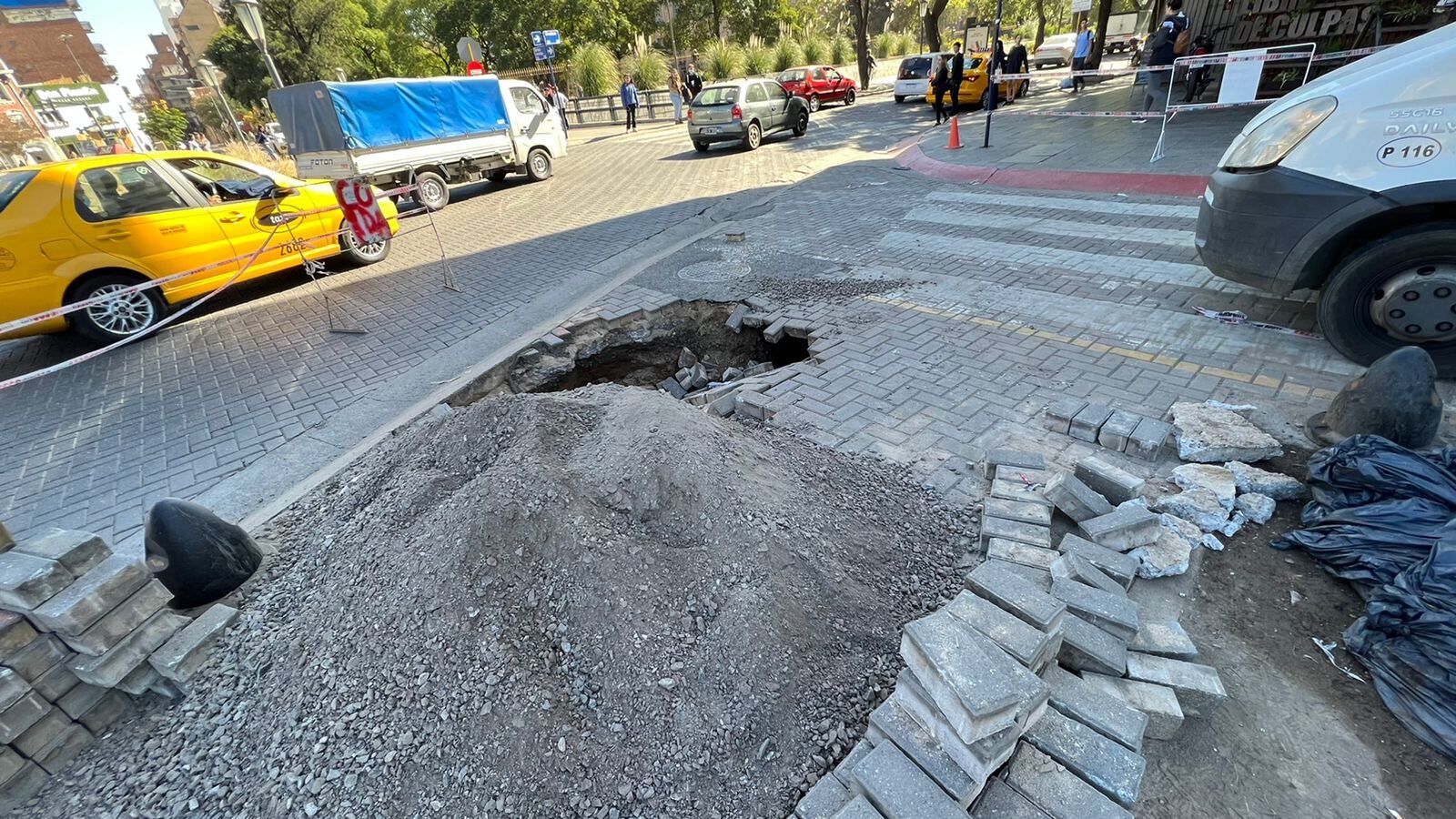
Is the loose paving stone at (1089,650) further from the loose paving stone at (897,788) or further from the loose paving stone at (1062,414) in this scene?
the loose paving stone at (1062,414)

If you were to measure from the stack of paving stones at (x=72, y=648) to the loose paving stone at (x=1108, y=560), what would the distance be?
420 centimetres

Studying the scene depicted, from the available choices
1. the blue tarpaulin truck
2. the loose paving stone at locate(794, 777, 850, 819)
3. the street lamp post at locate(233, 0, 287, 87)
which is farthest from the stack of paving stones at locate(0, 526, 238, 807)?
the street lamp post at locate(233, 0, 287, 87)

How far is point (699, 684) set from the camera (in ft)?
7.84

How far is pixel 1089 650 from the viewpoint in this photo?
7.80 feet

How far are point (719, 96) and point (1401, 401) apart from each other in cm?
1585

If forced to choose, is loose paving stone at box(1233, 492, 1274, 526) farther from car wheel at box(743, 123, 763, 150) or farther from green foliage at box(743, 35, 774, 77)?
green foliage at box(743, 35, 774, 77)

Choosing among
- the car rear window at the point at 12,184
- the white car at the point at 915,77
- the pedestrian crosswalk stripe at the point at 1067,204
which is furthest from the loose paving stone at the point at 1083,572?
the white car at the point at 915,77

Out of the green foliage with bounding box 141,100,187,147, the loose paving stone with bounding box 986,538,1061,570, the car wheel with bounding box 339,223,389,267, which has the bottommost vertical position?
the loose paving stone with bounding box 986,538,1061,570

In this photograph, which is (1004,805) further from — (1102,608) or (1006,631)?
(1102,608)

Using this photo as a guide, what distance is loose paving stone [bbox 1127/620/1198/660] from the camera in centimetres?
251

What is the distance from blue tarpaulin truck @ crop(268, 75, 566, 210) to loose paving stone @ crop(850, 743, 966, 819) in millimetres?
10748

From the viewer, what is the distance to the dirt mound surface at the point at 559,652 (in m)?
2.23

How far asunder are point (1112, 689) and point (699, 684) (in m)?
1.59

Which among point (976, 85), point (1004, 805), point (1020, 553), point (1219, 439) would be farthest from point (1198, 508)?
point (976, 85)
